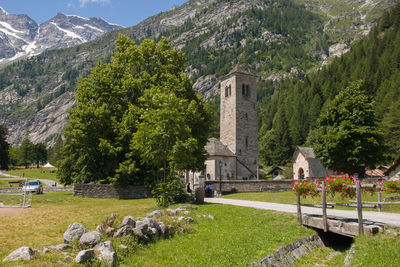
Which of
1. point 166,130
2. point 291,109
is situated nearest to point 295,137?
point 291,109

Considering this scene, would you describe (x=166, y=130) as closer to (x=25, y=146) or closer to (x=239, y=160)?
(x=239, y=160)

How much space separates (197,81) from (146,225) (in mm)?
186157

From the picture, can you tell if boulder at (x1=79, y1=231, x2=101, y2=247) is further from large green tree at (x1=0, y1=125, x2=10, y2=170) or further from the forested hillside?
large green tree at (x1=0, y1=125, x2=10, y2=170)

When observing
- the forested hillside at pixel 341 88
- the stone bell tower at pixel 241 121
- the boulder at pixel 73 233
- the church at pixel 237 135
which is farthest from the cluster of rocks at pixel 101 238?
the forested hillside at pixel 341 88

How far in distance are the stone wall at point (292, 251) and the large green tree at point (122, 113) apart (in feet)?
43.0

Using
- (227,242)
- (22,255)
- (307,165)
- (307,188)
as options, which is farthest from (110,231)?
(307,165)

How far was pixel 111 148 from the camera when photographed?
23.9 meters

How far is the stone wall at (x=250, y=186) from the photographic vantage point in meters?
29.8

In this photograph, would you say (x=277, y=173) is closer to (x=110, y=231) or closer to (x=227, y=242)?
(x=227, y=242)

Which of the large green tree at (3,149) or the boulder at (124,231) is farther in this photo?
the large green tree at (3,149)

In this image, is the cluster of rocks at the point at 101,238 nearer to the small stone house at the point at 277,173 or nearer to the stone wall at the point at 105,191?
the stone wall at the point at 105,191

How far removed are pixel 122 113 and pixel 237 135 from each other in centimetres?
2254

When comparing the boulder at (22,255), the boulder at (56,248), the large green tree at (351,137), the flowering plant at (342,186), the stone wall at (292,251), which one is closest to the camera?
the boulder at (22,255)

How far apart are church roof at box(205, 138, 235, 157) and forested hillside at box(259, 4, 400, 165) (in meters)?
33.8
